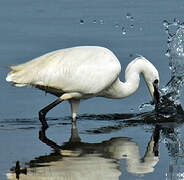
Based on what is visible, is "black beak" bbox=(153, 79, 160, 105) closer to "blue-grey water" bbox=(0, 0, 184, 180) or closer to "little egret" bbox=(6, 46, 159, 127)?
"blue-grey water" bbox=(0, 0, 184, 180)

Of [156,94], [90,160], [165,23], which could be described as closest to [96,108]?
[156,94]

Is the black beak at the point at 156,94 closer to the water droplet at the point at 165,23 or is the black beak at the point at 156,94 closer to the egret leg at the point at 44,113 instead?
the egret leg at the point at 44,113

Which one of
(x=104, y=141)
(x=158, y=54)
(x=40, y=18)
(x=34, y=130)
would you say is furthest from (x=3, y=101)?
(x=40, y=18)

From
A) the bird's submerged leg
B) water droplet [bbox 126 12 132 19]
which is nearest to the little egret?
the bird's submerged leg

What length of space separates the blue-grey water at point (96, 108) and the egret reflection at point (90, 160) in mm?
13

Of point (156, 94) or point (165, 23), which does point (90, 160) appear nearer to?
point (156, 94)

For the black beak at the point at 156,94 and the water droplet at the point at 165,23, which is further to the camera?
the water droplet at the point at 165,23

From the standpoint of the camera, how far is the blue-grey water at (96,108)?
30.2ft

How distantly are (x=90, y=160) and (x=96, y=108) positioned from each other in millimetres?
3368

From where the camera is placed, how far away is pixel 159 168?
908cm

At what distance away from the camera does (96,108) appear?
12.7 meters

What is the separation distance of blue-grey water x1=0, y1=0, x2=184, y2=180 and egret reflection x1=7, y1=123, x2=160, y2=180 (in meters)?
0.01

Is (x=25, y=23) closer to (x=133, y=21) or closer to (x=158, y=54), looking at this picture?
(x=133, y=21)

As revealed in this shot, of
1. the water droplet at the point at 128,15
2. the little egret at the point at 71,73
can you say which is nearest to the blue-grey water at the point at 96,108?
the water droplet at the point at 128,15
